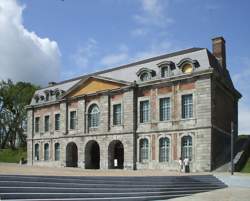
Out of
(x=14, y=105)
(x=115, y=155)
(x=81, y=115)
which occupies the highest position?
(x=14, y=105)

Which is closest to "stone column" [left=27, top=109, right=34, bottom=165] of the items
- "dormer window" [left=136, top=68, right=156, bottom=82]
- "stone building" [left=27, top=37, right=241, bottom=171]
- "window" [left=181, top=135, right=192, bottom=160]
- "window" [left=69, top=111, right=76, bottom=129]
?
"stone building" [left=27, top=37, right=241, bottom=171]

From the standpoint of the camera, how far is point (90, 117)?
148 feet

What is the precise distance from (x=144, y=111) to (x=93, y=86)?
770cm

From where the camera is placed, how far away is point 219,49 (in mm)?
41312

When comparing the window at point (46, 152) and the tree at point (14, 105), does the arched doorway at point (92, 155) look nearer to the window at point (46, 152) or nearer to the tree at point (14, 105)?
the window at point (46, 152)

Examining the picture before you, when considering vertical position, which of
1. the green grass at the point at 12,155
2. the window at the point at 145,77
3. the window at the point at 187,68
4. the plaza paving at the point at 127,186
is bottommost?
the green grass at the point at 12,155

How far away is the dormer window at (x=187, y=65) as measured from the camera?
121ft

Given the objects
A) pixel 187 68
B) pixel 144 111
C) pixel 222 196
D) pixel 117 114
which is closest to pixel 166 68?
pixel 187 68

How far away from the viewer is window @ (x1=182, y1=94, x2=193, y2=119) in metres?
36.3

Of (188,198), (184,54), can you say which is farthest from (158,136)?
(188,198)

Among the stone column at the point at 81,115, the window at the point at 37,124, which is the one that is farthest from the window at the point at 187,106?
the window at the point at 37,124

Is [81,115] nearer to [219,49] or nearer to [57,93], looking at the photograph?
[57,93]

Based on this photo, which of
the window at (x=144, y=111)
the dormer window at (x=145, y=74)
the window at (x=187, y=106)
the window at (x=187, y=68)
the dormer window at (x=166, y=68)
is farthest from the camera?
the dormer window at (x=145, y=74)

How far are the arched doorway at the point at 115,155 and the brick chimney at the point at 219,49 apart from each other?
41.7 ft
